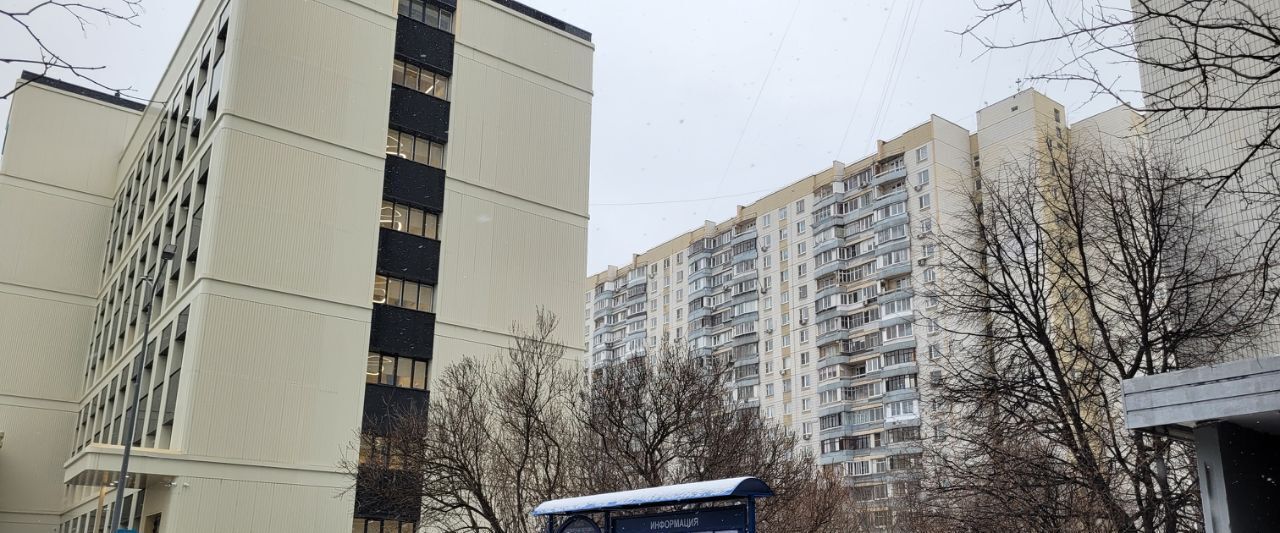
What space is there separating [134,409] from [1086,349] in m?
23.7

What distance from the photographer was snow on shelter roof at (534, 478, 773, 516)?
506 inches

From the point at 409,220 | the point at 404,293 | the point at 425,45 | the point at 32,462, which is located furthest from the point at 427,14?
the point at 32,462

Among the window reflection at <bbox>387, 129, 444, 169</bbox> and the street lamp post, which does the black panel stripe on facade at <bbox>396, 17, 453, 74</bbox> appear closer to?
the window reflection at <bbox>387, 129, 444, 169</bbox>

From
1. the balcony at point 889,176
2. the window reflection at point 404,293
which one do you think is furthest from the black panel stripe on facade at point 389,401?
the balcony at point 889,176

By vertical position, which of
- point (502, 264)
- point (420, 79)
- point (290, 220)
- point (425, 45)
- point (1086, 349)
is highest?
point (425, 45)

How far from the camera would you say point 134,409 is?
1089 inches

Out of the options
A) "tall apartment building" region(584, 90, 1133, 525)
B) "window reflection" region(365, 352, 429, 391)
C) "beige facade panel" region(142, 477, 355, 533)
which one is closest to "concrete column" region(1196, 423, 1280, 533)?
"beige facade panel" region(142, 477, 355, 533)

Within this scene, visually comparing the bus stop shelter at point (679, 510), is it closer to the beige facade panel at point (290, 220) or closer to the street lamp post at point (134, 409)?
the street lamp post at point (134, 409)

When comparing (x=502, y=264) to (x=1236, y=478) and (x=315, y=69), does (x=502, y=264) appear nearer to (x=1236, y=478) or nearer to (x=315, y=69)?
(x=315, y=69)

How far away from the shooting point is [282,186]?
35.9 metres

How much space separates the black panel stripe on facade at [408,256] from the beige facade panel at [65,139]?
1057 inches

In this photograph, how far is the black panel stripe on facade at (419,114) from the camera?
39.8 metres

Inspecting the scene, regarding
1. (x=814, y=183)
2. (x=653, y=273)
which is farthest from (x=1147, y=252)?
(x=653, y=273)

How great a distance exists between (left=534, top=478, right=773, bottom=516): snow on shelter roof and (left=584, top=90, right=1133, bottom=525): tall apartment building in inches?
1957
